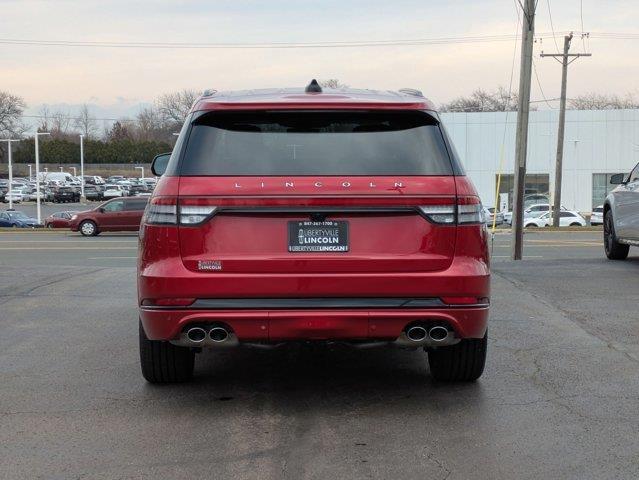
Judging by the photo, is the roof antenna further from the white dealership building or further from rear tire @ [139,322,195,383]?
the white dealership building

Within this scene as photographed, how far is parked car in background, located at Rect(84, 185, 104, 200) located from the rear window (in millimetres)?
87658

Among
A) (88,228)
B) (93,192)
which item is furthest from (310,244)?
(93,192)

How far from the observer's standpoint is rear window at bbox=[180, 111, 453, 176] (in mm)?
5242

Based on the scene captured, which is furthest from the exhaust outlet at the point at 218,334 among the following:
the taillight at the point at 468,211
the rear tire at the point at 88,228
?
the rear tire at the point at 88,228

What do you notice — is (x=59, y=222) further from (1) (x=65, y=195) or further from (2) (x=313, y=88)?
(1) (x=65, y=195)

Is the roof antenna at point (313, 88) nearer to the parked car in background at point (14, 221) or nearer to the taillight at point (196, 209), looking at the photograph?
the taillight at point (196, 209)

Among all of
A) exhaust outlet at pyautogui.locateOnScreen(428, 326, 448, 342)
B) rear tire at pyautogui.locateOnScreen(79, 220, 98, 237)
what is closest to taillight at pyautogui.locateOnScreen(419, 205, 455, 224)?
exhaust outlet at pyautogui.locateOnScreen(428, 326, 448, 342)

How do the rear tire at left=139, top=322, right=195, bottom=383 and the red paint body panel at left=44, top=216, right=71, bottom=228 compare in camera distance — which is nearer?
the rear tire at left=139, top=322, right=195, bottom=383

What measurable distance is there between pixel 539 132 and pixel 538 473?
55701mm

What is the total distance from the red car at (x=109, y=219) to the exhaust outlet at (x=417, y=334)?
3215 centimetres

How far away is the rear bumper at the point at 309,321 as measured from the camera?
511 cm

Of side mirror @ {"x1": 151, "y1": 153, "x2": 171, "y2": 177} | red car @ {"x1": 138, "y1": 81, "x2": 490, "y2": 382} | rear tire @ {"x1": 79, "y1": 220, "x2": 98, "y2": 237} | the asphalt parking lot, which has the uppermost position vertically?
side mirror @ {"x1": 151, "y1": 153, "x2": 171, "y2": 177}

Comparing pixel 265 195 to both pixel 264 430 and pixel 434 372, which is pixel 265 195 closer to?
pixel 264 430

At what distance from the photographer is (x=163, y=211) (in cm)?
519
